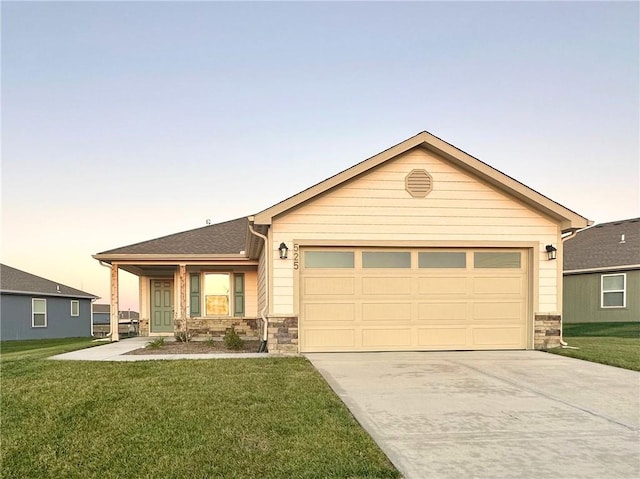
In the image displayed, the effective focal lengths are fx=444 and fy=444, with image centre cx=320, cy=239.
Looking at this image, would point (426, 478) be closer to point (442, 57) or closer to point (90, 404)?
point (90, 404)

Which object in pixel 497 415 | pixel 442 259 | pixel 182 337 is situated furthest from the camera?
pixel 182 337

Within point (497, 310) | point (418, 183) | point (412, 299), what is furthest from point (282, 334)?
point (497, 310)

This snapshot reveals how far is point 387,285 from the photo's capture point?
9.93 m

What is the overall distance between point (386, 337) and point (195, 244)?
26.4 ft

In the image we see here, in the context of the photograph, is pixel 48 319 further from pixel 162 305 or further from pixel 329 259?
pixel 329 259

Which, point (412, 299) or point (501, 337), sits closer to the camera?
point (412, 299)

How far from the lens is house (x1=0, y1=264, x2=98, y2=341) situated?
21203 millimetres

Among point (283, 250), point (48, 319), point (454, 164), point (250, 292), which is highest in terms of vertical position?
point (454, 164)

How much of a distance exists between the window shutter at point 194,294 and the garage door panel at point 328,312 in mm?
6687

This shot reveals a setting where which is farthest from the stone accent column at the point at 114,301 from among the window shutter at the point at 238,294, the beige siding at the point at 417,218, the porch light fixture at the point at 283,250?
the porch light fixture at the point at 283,250

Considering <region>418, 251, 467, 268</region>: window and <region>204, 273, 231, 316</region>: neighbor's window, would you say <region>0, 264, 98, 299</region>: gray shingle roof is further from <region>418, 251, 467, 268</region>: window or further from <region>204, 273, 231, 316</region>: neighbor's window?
<region>418, 251, 467, 268</region>: window

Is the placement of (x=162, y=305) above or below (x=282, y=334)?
above

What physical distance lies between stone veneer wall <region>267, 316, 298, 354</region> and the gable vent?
12.6ft

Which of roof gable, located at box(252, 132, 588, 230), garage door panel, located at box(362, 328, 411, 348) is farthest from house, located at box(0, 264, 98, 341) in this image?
garage door panel, located at box(362, 328, 411, 348)
